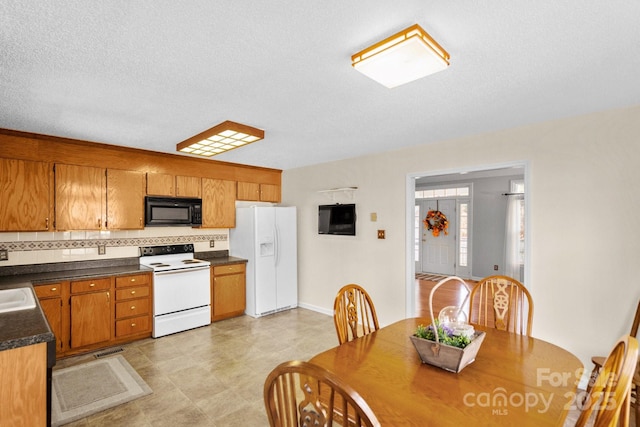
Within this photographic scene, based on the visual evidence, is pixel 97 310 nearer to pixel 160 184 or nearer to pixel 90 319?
pixel 90 319

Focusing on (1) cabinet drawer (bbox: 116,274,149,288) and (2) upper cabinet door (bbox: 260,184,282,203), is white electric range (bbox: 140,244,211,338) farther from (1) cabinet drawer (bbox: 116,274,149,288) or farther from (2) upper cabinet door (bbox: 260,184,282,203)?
(2) upper cabinet door (bbox: 260,184,282,203)

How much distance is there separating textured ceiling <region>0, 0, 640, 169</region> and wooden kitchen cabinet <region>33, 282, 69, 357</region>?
1.56 m

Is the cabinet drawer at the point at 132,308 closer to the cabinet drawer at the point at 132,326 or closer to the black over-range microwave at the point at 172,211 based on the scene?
the cabinet drawer at the point at 132,326

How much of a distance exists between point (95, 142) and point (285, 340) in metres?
3.14

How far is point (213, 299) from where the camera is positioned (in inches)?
178

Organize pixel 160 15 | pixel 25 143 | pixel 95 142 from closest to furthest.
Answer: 1. pixel 160 15
2. pixel 25 143
3. pixel 95 142

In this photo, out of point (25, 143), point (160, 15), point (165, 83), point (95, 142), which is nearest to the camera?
point (160, 15)

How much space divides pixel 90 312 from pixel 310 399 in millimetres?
3544

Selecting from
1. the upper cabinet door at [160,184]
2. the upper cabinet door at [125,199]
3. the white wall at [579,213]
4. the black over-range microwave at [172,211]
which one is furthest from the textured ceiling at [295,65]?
the black over-range microwave at [172,211]

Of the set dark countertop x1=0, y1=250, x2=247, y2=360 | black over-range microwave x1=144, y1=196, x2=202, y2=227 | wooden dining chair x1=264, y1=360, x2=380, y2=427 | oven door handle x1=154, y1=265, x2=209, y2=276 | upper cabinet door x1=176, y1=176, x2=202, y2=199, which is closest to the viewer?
wooden dining chair x1=264, y1=360, x2=380, y2=427

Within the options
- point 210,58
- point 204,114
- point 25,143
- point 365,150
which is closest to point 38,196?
point 25,143

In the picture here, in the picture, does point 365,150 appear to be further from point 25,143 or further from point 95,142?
point 25,143

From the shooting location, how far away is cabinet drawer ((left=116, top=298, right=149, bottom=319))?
3674 mm

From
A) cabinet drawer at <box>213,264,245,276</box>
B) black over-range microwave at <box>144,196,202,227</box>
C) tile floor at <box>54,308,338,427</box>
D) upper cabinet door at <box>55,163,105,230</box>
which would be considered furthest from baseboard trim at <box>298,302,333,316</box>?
upper cabinet door at <box>55,163,105,230</box>
